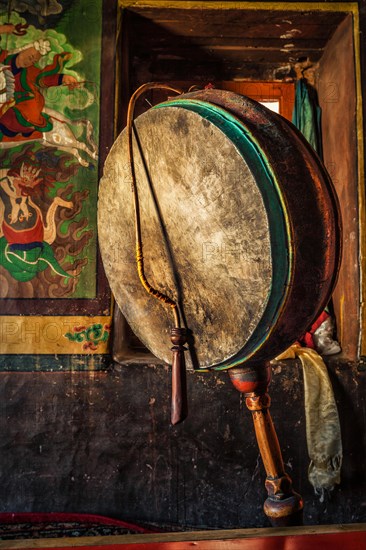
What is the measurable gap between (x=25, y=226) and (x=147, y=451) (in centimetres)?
133

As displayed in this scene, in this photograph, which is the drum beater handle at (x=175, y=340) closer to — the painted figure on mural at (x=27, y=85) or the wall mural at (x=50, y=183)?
the wall mural at (x=50, y=183)

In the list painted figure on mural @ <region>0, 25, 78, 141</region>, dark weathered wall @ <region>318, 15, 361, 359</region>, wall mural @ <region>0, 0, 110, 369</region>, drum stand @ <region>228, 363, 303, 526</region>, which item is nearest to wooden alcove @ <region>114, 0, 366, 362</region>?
dark weathered wall @ <region>318, 15, 361, 359</region>

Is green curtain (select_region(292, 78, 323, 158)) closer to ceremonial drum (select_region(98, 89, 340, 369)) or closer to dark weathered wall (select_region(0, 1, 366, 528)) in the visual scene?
dark weathered wall (select_region(0, 1, 366, 528))

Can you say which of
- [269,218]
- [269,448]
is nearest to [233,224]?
[269,218]

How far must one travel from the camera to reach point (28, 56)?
2.65 meters

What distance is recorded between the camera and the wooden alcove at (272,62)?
8.80 ft

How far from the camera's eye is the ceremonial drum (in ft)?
3.60

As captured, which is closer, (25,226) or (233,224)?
(233,224)

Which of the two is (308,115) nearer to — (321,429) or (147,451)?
(321,429)

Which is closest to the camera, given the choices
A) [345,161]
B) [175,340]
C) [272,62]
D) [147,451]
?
[175,340]

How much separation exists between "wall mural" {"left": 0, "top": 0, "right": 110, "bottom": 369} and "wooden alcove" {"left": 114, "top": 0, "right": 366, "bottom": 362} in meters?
0.19

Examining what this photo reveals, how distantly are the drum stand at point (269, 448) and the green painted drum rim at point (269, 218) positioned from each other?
19 centimetres

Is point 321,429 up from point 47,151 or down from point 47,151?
down

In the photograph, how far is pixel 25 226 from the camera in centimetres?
260
